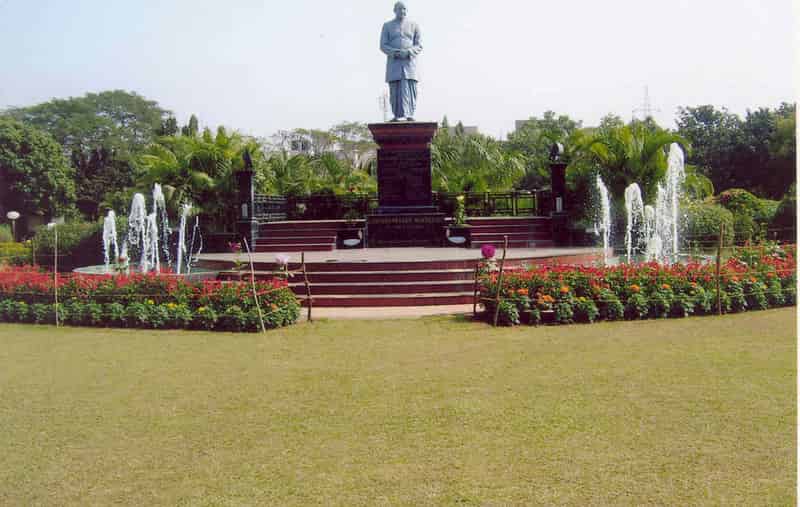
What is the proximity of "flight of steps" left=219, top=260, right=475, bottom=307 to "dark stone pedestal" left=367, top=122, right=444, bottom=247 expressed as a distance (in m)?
5.87

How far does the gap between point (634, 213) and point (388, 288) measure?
33.2 ft

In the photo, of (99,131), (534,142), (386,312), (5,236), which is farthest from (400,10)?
(99,131)

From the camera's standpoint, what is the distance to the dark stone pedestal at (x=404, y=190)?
63.2ft

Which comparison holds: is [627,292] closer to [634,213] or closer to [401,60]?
[634,213]

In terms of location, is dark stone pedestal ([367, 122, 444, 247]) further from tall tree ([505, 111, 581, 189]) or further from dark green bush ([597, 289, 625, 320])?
tall tree ([505, 111, 581, 189])

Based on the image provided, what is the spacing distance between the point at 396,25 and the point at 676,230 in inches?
350

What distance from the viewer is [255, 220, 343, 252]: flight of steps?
19.0 meters

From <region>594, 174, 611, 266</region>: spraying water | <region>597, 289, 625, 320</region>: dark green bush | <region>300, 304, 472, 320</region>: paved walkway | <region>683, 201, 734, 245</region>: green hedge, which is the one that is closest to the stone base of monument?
<region>594, 174, 611, 266</region>: spraying water

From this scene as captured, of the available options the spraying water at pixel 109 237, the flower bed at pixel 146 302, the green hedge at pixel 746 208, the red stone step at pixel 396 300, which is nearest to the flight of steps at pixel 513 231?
the green hedge at pixel 746 208

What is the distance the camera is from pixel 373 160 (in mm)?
32188

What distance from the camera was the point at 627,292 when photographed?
34.3 feet

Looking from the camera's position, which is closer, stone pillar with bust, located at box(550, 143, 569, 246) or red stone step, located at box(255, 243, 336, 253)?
red stone step, located at box(255, 243, 336, 253)

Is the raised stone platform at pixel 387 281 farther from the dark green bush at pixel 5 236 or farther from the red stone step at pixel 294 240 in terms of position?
the dark green bush at pixel 5 236

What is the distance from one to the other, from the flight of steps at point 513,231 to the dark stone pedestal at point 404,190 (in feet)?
3.92
